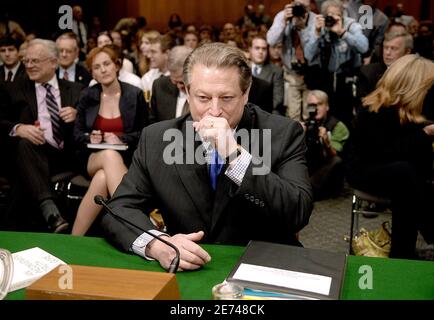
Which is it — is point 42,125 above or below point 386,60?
below

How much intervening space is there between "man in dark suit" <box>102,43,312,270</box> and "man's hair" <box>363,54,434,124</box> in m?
1.51

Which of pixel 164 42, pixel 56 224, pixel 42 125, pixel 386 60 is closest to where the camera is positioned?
pixel 56 224

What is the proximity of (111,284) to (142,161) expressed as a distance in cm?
78

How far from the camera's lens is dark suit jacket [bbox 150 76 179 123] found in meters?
4.01

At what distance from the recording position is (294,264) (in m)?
1.38

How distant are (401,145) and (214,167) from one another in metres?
1.78

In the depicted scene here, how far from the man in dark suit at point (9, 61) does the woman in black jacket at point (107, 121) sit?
187cm

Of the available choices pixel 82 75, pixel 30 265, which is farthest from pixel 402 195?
pixel 82 75

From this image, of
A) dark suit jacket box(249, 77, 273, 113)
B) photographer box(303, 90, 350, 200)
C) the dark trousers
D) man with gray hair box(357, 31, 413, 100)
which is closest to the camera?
the dark trousers

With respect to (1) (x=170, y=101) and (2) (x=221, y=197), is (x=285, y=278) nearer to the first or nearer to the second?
(2) (x=221, y=197)

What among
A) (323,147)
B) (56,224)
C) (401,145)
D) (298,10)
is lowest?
(56,224)

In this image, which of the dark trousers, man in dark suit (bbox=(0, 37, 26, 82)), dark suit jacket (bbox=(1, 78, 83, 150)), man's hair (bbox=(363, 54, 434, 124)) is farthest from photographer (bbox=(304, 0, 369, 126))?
man in dark suit (bbox=(0, 37, 26, 82))

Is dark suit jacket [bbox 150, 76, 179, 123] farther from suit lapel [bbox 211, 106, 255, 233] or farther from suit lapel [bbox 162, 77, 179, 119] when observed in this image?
suit lapel [bbox 211, 106, 255, 233]
